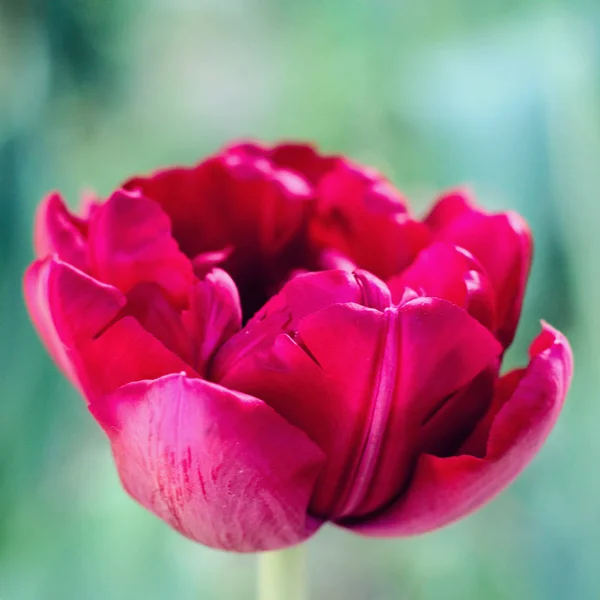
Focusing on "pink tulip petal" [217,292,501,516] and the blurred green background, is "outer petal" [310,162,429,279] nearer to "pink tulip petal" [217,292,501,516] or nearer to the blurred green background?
"pink tulip petal" [217,292,501,516]

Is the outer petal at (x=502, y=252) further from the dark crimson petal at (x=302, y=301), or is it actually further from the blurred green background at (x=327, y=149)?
the blurred green background at (x=327, y=149)

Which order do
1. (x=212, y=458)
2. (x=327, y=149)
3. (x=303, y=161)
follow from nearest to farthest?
(x=212, y=458) < (x=303, y=161) < (x=327, y=149)

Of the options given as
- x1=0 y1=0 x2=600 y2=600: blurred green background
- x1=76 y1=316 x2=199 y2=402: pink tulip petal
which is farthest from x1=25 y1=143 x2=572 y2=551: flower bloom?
x1=0 y1=0 x2=600 y2=600: blurred green background

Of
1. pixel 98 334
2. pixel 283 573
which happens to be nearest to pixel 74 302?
pixel 98 334

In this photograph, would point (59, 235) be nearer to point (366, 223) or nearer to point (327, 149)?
point (366, 223)

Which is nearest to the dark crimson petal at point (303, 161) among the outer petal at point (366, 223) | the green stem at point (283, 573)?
the outer petal at point (366, 223)

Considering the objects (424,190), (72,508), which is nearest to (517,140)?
(424,190)
